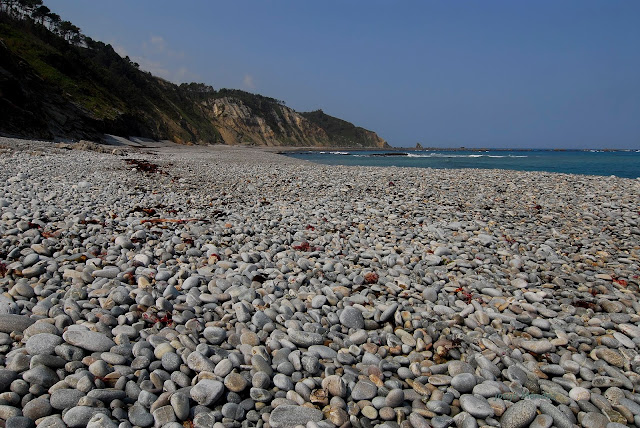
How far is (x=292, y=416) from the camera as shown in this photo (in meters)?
2.18

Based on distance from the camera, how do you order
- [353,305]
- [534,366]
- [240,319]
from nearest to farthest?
[534,366], [240,319], [353,305]

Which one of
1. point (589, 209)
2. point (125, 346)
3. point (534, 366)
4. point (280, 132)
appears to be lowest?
point (534, 366)

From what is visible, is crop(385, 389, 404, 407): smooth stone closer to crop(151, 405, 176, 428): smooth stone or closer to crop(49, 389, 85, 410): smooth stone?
crop(151, 405, 176, 428): smooth stone

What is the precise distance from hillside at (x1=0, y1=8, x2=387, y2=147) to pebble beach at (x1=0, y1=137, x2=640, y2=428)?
28926mm

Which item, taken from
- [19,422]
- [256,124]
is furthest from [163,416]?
[256,124]

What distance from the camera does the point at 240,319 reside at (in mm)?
3199

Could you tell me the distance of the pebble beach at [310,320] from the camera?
88.4 inches

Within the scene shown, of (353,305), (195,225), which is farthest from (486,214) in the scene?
(195,225)

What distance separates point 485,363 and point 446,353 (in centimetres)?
29

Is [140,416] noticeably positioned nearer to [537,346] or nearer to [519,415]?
[519,415]

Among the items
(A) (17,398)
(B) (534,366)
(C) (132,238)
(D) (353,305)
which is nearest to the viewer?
(A) (17,398)

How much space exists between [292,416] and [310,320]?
1162 mm

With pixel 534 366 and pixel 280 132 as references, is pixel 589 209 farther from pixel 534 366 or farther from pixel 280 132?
pixel 280 132

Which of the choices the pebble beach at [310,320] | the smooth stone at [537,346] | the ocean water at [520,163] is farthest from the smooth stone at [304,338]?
the ocean water at [520,163]
